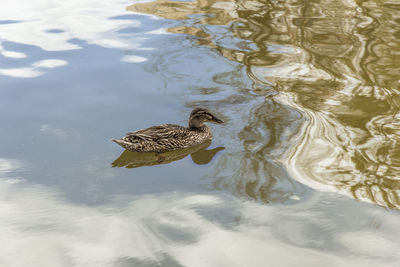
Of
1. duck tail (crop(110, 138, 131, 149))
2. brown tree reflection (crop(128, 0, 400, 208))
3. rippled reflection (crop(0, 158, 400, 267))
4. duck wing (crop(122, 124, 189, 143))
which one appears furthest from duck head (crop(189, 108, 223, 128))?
rippled reflection (crop(0, 158, 400, 267))

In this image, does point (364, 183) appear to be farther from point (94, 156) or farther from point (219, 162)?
point (94, 156)

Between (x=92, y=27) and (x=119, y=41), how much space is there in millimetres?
1364

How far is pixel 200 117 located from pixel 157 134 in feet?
2.41

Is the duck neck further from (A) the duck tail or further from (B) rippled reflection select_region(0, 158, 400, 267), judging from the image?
(B) rippled reflection select_region(0, 158, 400, 267)

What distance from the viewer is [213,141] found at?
651 centimetres

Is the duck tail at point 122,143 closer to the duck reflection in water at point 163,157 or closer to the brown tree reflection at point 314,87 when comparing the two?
the duck reflection in water at point 163,157

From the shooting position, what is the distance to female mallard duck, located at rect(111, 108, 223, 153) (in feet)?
19.5

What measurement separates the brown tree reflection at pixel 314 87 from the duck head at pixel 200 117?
0.46 metres

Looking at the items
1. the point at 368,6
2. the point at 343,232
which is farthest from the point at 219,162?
the point at 368,6

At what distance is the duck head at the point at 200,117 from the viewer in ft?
21.3

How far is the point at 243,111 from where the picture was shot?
22.8ft

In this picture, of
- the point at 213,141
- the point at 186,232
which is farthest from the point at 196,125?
the point at 186,232

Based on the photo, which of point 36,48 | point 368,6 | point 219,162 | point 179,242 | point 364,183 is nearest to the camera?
point 179,242

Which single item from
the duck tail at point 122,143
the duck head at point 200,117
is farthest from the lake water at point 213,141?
the duck head at point 200,117
